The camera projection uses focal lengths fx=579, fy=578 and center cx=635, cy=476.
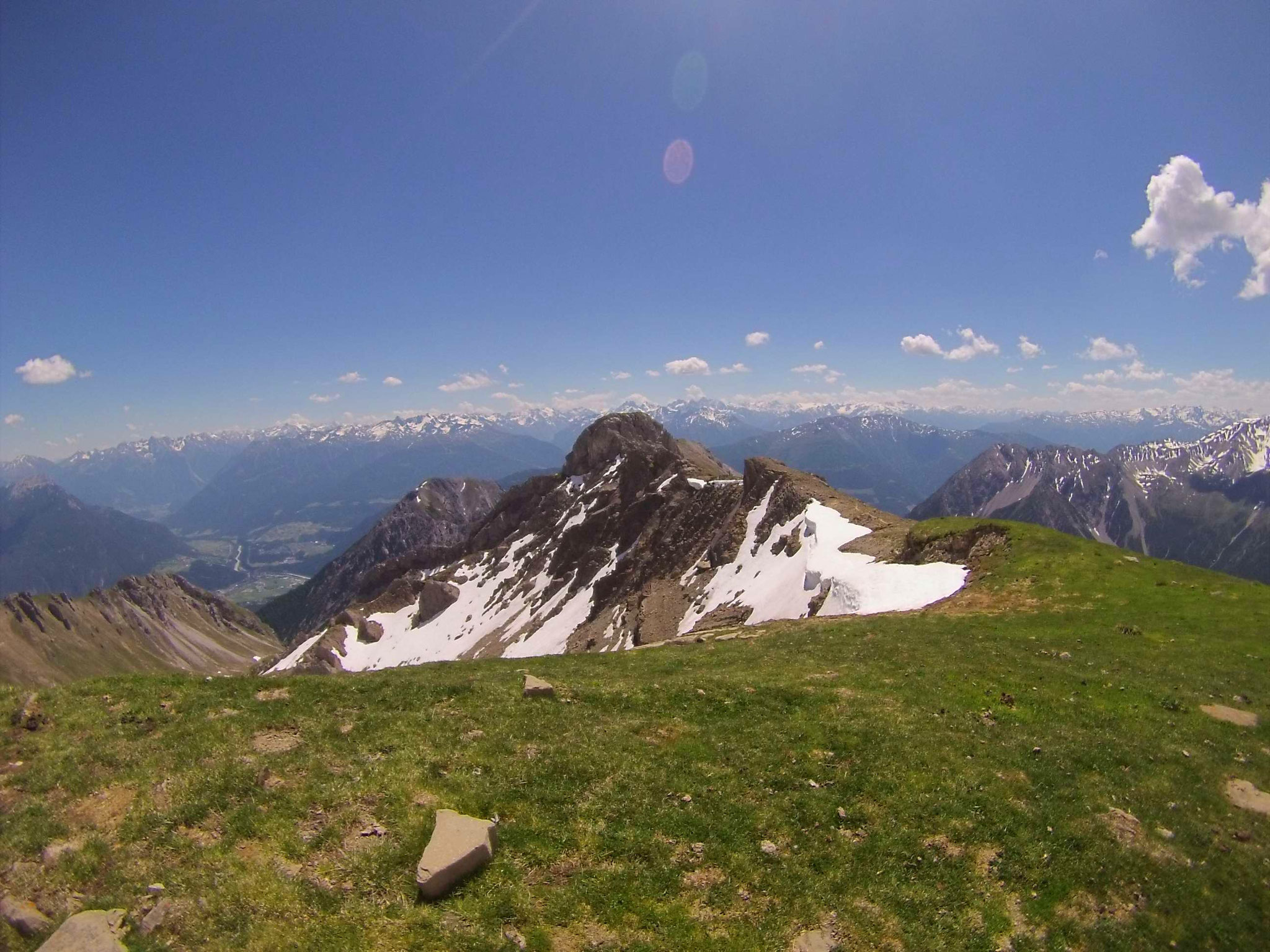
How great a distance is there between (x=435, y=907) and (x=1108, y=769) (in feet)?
59.9

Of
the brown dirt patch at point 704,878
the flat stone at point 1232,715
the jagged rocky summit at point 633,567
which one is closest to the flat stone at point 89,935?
the brown dirt patch at point 704,878

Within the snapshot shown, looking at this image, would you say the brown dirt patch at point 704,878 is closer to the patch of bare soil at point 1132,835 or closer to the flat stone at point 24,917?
the patch of bare soil at point 1132,835

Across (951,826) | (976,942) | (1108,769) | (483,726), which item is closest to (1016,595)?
(1108,769)

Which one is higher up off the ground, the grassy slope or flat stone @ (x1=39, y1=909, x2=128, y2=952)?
flat stone @ (x1=39, y1=909, x2=128, y2=952)

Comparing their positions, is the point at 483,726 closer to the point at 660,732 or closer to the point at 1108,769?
the point at 660,732

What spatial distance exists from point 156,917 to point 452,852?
460 centimetres

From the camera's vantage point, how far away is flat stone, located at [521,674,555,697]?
19328 mm

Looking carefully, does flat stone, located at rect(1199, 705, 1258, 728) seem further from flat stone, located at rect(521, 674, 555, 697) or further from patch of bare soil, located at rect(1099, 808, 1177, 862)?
flat stone, located at rect(521, 674, 555, 697)

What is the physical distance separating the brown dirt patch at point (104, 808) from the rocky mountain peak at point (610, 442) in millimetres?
150029

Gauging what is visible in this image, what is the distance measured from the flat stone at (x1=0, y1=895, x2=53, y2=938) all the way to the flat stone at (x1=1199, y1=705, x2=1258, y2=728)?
3169 centimetres

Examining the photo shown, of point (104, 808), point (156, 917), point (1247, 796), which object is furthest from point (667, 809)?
point (1247, 796)

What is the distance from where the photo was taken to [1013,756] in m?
16.9

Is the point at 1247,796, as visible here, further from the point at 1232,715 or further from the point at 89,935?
the point at 89,935

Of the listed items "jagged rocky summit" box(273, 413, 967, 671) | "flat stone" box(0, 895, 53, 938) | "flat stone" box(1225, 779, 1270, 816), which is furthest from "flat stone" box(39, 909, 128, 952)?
"jagged rocky summit" box(273, 413, 967, 671)
